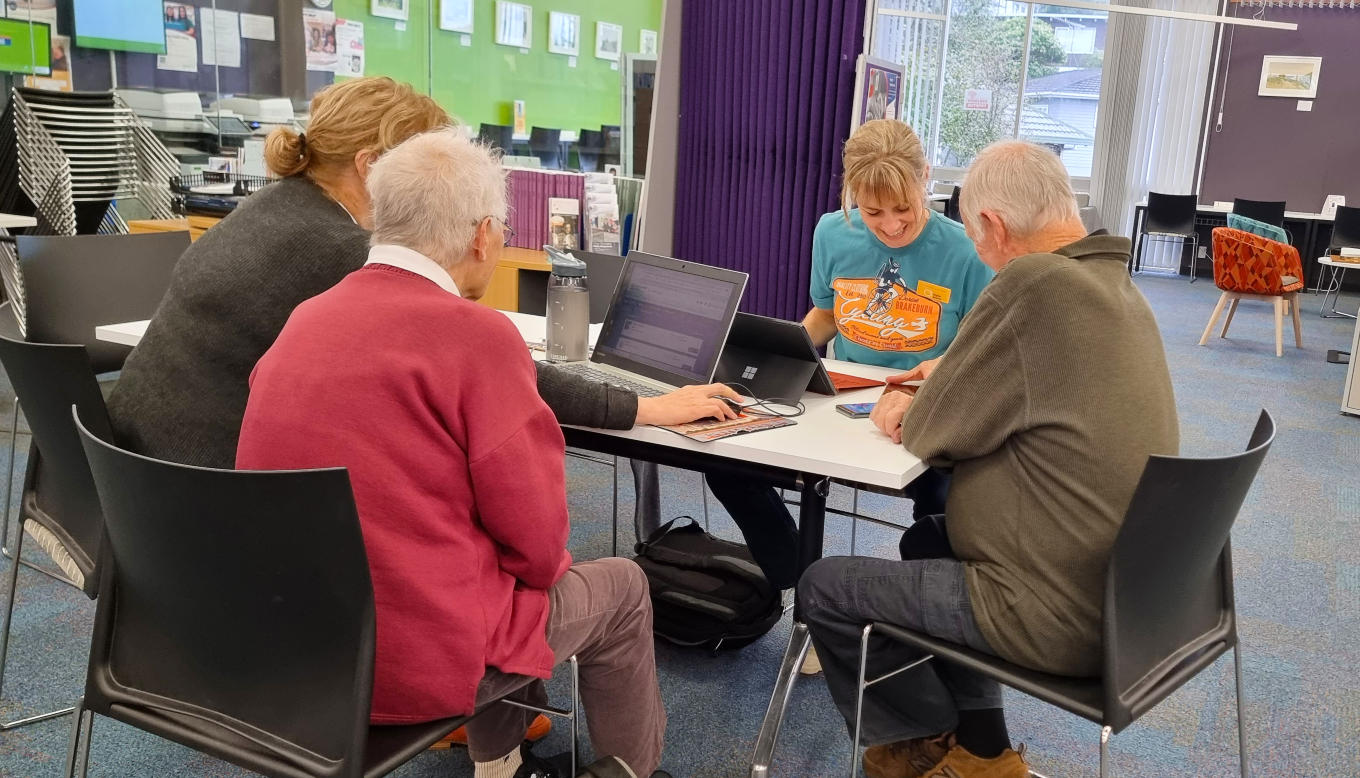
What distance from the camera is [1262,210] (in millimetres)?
9344

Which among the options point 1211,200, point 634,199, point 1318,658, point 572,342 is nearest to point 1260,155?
point 1211,200

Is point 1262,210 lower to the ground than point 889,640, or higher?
higher

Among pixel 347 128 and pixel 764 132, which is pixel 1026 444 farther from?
pixel 764 132

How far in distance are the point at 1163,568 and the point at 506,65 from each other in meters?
5.68

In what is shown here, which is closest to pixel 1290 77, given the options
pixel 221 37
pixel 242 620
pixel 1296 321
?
pixel 1296 321

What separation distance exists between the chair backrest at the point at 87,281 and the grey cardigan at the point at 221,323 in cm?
129

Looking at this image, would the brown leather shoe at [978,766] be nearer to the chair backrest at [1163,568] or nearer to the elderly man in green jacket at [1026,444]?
the elderly man in green jacket at [1026,444]

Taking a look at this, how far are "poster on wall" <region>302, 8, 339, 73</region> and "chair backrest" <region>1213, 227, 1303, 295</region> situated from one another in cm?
531

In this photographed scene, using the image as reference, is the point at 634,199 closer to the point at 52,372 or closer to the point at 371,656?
the point at 52,372

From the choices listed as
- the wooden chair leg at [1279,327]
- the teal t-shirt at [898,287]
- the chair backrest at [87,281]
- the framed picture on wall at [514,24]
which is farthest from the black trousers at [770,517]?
the wooden chair leg at [1279,327]

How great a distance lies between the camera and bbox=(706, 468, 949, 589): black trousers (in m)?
2.48

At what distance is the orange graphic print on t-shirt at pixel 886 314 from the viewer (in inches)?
98.4

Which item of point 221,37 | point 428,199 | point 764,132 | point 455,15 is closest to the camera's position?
point 428,199

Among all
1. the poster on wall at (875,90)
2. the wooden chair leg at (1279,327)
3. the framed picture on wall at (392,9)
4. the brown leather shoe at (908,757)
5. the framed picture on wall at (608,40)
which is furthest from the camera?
the framed picture on wall at (608,40)
